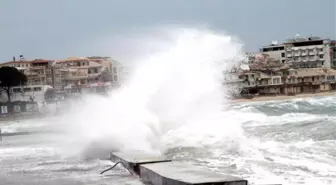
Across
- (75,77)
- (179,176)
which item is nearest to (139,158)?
(179,176)

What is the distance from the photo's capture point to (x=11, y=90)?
3351 inches

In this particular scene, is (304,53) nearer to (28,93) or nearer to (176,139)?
(28,93)

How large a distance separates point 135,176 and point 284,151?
6.02m

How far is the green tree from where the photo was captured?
8100cm

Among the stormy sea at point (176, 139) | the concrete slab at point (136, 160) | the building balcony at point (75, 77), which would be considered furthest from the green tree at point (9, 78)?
the concrete slab at point (136, 160)

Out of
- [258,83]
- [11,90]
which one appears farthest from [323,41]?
[11,90]

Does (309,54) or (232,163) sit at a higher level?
(309,54)

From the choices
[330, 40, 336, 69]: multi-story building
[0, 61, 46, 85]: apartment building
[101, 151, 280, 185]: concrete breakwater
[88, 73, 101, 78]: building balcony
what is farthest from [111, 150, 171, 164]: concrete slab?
[330, 40, 336, 69]: multi-story building

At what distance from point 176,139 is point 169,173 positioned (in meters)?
10.4

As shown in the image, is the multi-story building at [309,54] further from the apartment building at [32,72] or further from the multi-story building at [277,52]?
the apartment building at [32,72]

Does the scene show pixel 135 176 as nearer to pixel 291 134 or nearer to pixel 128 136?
pixel 128 136

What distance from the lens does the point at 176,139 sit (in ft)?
61.4

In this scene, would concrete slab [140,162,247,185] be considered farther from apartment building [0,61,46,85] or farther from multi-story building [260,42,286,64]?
multi-story building [260,42,286,64]

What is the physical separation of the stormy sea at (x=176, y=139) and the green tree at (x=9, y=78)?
58.0m
